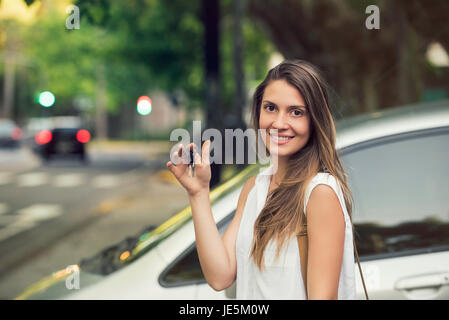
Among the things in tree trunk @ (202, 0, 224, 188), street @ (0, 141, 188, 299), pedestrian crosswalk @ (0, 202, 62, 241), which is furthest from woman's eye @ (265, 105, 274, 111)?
pedestrian crosswalk @ (0, 202, 62, 241)

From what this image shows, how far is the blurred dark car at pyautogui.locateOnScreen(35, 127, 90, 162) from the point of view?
26.0 metres

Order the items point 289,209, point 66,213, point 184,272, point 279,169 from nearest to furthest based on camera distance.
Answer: point 289,209 → point 279,169 → point 184,272 → point 66,213

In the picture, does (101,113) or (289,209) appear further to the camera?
(101,113)

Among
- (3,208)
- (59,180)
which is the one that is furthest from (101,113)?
(3,208)

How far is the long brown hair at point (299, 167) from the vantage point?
1602mm

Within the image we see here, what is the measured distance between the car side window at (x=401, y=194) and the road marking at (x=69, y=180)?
15.5 m

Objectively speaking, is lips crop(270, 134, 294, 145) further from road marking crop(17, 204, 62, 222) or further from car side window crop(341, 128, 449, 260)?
road marking crop(17, 204, 62, 222)

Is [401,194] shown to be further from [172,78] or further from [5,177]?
[172,78]

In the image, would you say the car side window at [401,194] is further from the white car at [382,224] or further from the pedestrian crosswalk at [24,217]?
the pedestrian crosswalk at [24,217]

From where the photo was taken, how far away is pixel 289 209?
1.61 metres

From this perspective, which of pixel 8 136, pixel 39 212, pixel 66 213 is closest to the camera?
pixel 66 213

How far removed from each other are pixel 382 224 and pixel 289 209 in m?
0.99

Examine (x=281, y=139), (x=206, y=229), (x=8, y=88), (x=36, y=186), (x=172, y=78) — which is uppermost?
(x=8, y=88)

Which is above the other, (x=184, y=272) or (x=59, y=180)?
(x=59, y=180)
